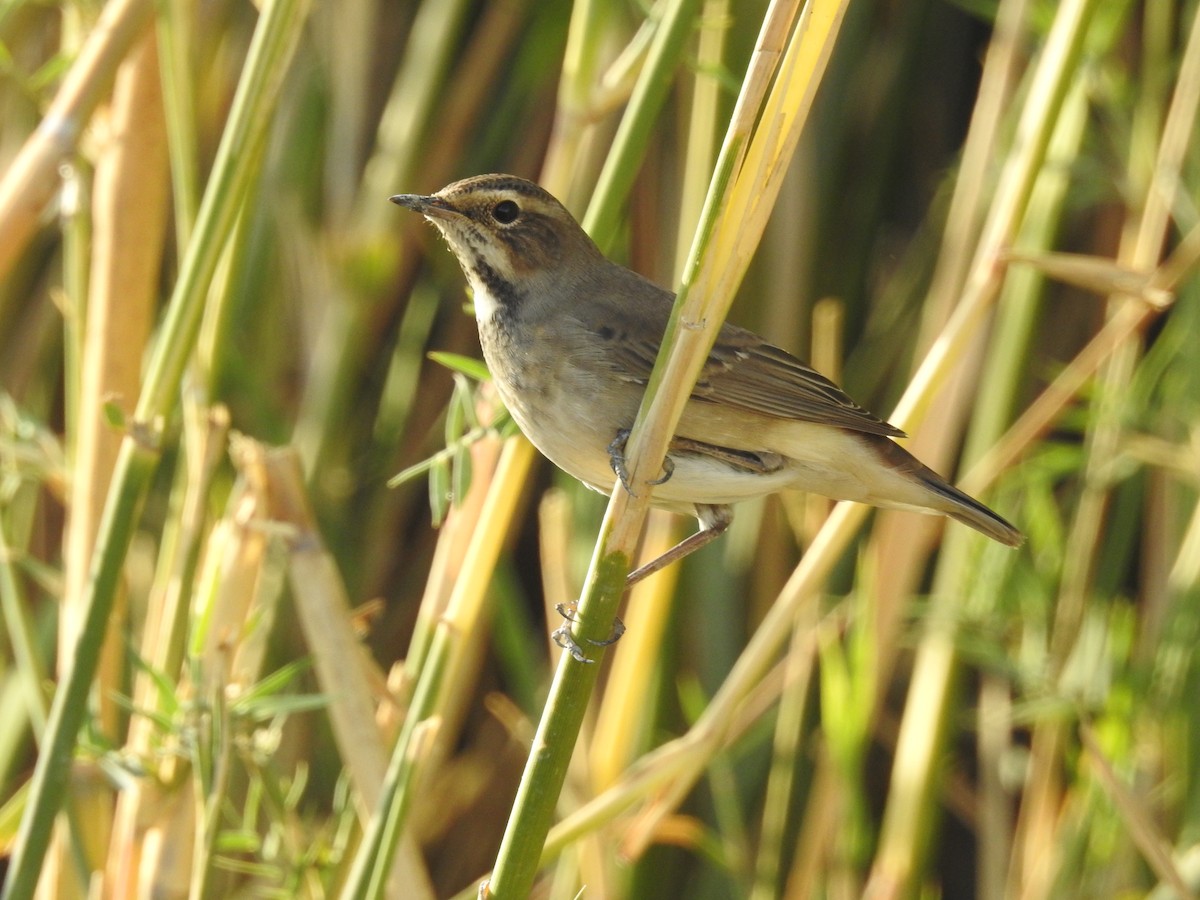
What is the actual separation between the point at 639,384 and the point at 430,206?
440 mm

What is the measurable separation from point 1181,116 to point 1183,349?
45 cm

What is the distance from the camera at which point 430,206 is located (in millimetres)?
2234

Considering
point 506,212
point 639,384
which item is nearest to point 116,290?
point 506,212

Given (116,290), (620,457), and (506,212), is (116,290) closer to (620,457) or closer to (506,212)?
(506,212)

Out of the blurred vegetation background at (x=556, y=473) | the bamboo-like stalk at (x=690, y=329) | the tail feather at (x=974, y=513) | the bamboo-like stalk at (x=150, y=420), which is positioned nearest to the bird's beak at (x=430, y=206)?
the blurred vegetation background at (x=556, y=473)

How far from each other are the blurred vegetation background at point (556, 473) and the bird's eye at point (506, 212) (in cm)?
9

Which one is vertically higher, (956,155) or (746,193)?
(956,155)

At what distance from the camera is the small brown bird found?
2.18 metres

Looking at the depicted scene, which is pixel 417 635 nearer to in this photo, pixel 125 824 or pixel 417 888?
pixel 417 888

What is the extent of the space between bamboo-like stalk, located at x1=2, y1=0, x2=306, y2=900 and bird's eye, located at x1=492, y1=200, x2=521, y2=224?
1.52ft

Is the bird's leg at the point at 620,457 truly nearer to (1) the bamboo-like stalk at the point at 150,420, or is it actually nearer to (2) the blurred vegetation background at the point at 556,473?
(2) the blurred vegetation background at the point at 556,473

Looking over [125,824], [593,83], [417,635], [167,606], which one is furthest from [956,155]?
[125,824]

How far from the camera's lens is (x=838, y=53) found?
3188 millimetres

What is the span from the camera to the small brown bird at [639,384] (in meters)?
2.18
